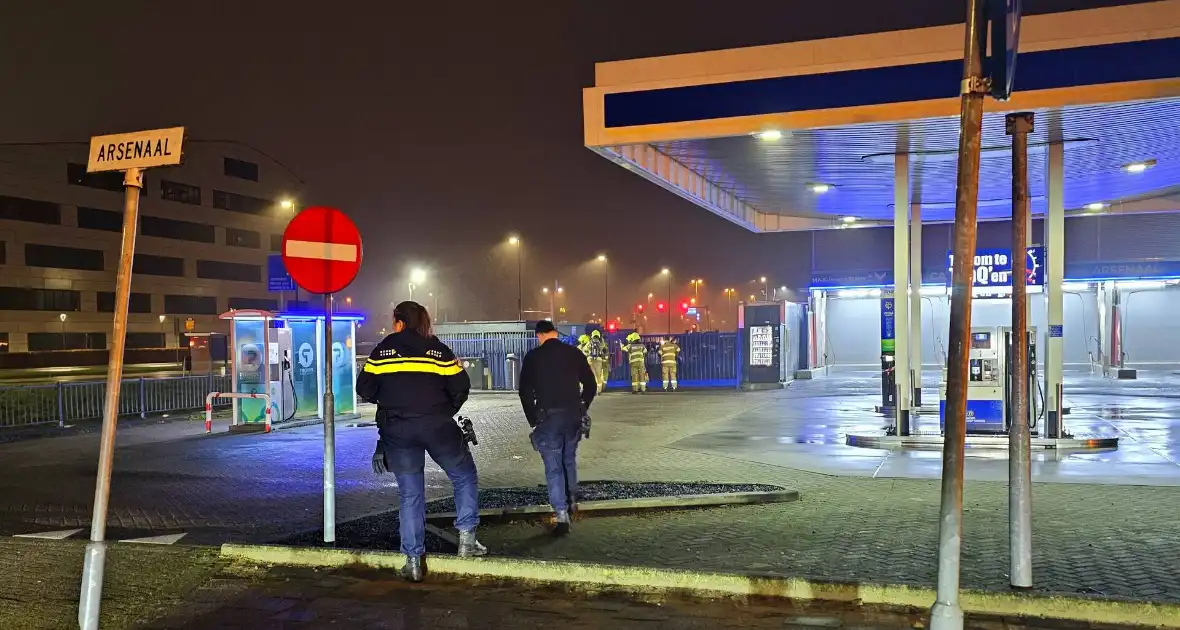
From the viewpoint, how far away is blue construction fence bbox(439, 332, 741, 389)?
94.3 feet

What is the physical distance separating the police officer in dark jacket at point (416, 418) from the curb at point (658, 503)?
5.61ft

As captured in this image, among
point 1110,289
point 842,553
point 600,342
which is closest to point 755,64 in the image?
point 842,553

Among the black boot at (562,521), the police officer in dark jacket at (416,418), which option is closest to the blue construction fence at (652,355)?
the black boot at (562,521)

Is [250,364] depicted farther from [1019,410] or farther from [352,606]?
[1019,410]

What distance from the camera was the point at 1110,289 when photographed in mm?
32094

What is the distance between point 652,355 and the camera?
95.8 ft

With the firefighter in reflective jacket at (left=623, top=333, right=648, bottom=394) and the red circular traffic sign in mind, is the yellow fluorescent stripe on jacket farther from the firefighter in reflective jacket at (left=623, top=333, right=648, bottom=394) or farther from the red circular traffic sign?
the firefighter in reflective jacket at (left=623, top=333, right=648, bottom=394)

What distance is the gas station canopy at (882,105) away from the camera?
1080 cm

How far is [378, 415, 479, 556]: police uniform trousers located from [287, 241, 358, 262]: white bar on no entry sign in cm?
174

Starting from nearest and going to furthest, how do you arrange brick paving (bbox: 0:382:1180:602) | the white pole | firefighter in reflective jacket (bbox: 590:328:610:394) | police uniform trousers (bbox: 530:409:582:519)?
brick paving (bbox: 0:382:1180:602), police uniform trousers (bbox: 530:409:582:519), the white pole, firefighter in reflective jacket (bbox: 590:328:610:394)

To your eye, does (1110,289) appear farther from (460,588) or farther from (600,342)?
(460,588)

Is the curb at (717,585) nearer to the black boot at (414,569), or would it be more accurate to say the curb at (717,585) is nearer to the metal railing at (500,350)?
the black boot at (414,569)

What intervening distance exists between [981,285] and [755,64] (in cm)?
483

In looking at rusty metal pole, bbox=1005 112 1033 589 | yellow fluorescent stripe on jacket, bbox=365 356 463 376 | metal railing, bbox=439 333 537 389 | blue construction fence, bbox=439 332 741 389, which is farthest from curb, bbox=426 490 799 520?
metal railing, bbox=439 333 537 389
